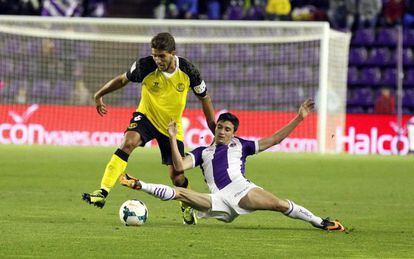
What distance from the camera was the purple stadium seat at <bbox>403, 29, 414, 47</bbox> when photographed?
3152cm

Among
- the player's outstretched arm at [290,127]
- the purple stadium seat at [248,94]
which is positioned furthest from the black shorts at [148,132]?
the purple stadium seat at [248,94]

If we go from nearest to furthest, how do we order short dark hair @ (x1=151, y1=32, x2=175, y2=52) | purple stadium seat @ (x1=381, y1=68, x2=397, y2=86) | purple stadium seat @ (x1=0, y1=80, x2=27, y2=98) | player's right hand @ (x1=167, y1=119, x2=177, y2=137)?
player's right hand @ (x1=167, y1=119, x2=177, y2=137), short dark hair @ (x1=151, y1=32, x2=175, y2=52), purple stadium seat @ (x1=0, y1=80, x2=27, y2=98), purple stadium seat @ (x1=381, y1=68, x2=397, y2=86)

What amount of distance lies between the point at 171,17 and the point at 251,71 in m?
3.91

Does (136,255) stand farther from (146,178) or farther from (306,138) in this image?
(306,138)

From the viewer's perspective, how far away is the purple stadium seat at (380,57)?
105ft

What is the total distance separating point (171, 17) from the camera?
32500 mm

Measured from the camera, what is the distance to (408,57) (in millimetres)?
31688

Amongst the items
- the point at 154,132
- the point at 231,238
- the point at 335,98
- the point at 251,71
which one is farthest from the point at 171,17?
the point at 231,238

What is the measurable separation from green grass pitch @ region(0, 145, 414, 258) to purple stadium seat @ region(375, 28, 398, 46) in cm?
904

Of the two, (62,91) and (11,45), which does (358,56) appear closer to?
(62,91)

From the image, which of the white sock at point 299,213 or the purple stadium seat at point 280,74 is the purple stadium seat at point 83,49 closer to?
the purple stadium seat at point 280,74

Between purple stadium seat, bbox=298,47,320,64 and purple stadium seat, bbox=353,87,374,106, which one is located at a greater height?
purple stadium seat, bbox=298,47,320,64

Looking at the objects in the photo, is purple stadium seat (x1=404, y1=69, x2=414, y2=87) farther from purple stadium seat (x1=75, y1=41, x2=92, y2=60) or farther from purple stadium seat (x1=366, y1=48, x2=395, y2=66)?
purple stadium seat (x1=75, y1=41, x2=92, y2=60)

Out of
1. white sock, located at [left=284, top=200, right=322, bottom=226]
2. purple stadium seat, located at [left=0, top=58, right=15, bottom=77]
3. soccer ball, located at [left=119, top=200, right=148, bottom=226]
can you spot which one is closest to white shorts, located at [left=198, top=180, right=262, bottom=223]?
white sock, located at [left=284, top=200, right=322, bottom=226]
